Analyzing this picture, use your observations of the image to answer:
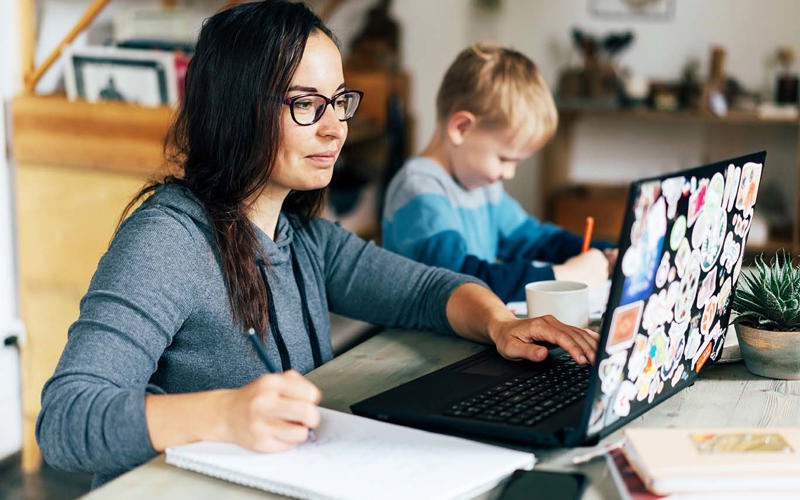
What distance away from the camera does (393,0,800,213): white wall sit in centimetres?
381

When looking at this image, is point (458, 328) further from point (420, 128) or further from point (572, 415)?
point (420, 128)

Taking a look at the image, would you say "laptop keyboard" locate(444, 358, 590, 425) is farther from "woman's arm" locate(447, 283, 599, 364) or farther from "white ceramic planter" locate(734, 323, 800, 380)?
"white ceramic planter" locate(734, 323, 800, 380)

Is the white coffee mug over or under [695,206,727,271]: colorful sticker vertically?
under

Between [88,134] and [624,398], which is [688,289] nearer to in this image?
[624,398]

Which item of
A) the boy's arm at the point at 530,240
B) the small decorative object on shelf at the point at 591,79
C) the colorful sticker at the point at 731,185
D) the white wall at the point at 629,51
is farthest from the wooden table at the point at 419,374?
the small decorative object on shelf at the point at 591,79

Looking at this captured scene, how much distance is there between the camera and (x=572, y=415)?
3.35 ft

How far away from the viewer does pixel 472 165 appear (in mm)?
1935

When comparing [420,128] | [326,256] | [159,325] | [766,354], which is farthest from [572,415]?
[420,128]

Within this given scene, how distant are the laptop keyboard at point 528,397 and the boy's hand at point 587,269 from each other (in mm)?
511

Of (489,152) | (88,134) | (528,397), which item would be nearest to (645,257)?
(528,397)

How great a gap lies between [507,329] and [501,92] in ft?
2.37

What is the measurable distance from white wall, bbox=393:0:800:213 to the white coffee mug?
2.50 metres

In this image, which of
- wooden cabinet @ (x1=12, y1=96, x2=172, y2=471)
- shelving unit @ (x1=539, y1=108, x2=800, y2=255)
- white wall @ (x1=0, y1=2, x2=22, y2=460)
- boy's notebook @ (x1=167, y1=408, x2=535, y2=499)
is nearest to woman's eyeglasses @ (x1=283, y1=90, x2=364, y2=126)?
boy's notebook @ (x1=167, y1=408, x2=535, y2=499)

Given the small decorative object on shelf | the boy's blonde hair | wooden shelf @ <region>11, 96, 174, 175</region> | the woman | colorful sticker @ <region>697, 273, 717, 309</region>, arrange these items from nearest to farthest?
the woman, colorful sticker @ <region>697, 273, 717, 309</region>, the boy's blonde hair, wooden shelf @ <region>11, 96, 174, 175</region>, the small decorative object on shelf
